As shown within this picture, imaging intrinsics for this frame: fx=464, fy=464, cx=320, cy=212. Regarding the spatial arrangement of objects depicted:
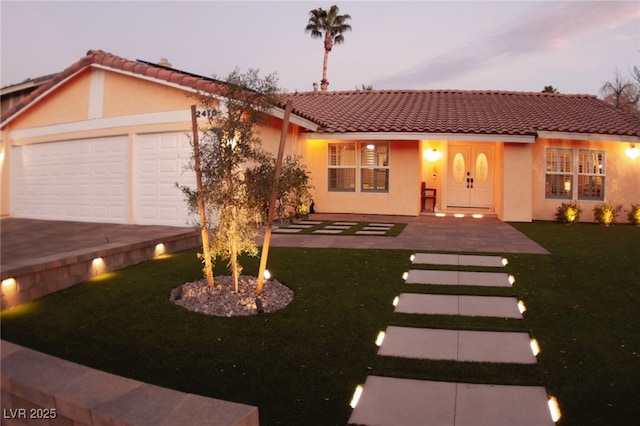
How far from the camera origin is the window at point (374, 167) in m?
14.9

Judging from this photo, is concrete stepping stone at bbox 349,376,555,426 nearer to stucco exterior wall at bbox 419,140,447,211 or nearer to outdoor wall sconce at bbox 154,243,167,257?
outdoor wall sconce at bbox 154,243,167,257

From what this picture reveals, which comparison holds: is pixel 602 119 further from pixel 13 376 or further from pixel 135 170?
pixel 13 376

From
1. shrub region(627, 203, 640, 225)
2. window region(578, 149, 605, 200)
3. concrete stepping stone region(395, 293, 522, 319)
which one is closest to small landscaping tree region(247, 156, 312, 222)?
concrete stepping stone region(395, 293, 522, 319)

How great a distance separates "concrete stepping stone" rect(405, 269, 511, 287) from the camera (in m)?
6.36

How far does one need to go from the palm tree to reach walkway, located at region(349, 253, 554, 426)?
92.0 ft

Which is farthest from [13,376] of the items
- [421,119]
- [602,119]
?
[602,119]

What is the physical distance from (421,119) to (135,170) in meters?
8.84

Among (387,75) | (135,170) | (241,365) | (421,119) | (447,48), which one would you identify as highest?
(387,75)

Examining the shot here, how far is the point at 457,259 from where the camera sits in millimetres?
7801

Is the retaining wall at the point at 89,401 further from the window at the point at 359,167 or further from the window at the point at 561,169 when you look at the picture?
the window at the point at 561,169

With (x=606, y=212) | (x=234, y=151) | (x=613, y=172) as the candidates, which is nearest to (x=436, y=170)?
(x=606, y=212)

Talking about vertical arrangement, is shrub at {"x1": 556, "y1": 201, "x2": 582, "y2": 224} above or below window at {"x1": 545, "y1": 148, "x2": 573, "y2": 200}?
below

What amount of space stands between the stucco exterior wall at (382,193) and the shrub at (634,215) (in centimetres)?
639

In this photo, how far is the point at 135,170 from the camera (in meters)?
11.5
